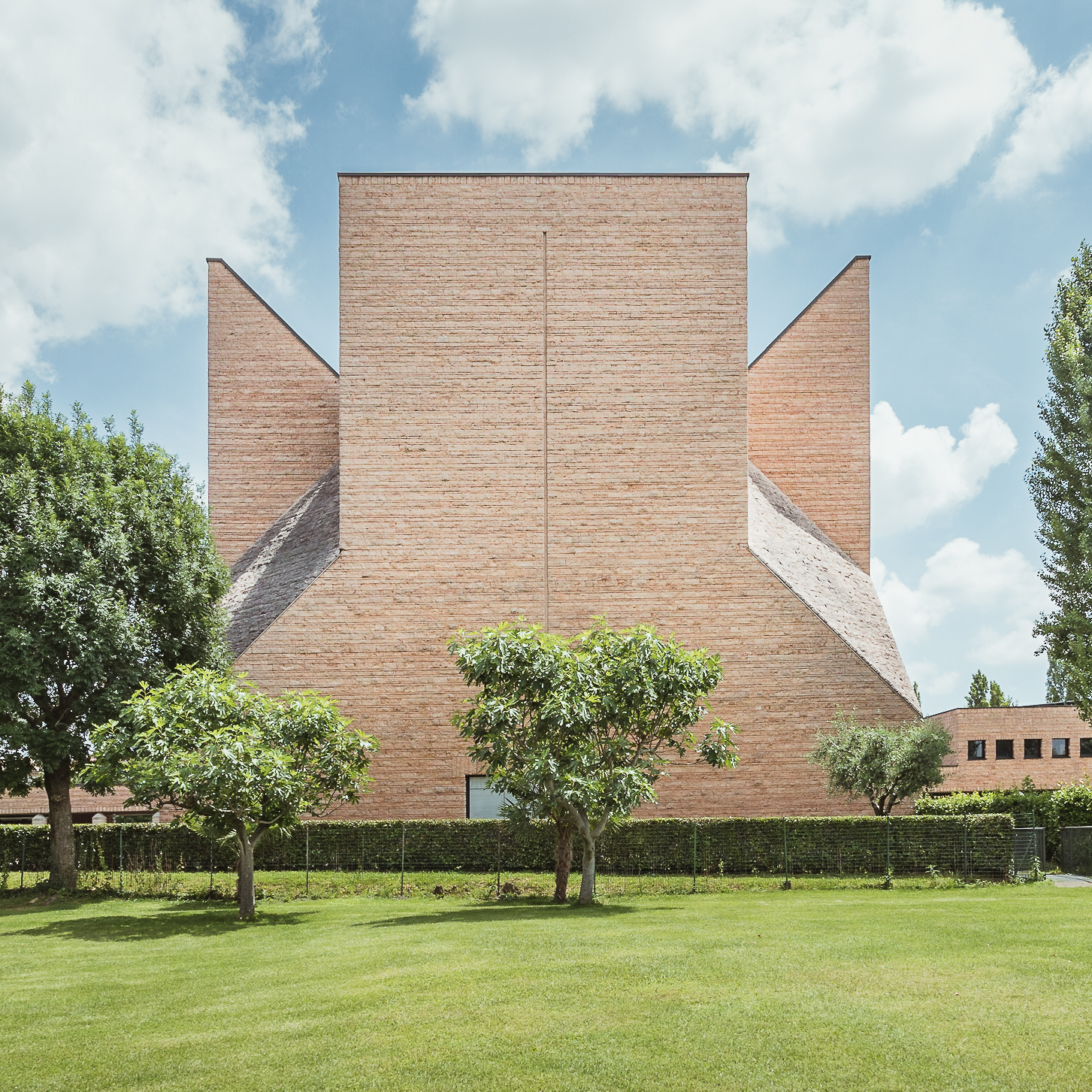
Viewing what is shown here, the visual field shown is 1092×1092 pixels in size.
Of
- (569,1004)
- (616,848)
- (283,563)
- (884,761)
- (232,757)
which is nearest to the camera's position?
(569,1004)

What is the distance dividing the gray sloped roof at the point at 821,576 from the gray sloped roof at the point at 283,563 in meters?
12.2

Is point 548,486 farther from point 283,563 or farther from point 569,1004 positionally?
point 569,1004

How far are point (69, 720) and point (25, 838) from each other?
14.3ft

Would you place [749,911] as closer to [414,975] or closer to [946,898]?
[946,898]

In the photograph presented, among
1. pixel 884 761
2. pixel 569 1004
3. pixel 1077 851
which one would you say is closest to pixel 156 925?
pixel 569 1004

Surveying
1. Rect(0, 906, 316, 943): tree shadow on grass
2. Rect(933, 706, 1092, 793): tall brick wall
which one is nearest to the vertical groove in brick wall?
Rect(0, 906, 316, 943): tree shadow on grass

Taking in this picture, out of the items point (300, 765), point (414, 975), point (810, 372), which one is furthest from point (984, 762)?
point (414, 975)

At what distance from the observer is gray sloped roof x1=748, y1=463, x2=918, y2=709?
28141 millimetres

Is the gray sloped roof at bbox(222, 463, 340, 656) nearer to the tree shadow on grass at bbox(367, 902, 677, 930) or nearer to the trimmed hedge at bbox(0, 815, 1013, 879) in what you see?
the trimmed hedge at bbox(0, 815, 1013, 879)

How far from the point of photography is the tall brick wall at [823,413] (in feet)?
111

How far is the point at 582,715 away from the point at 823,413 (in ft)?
65.9

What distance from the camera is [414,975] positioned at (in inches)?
442

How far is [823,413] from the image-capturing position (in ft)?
112

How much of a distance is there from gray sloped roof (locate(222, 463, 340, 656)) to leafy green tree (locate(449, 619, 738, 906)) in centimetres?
1119
